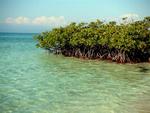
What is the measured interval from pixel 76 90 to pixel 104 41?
32.5 ft

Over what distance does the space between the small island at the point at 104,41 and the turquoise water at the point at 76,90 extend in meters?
2.77

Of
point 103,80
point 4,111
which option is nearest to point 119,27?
point 103,80

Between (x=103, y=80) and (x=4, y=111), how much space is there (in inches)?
243

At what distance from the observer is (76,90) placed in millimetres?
12055

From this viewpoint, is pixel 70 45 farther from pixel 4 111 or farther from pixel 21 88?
pixel 4 111

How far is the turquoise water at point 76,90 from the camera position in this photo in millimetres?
9539

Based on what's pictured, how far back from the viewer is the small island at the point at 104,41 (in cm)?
2097

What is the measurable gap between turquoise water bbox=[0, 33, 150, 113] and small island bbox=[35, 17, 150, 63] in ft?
9.09

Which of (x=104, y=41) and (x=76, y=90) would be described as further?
(x=104, y=41)

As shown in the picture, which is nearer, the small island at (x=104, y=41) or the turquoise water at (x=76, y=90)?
the turquoise water at (x=76, y=90)

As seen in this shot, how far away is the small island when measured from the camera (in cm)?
2097

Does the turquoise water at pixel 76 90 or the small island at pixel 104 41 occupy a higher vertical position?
the small island at pixel 104 41

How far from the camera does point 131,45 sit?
20469 mm

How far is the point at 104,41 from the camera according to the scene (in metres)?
21.6
